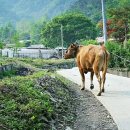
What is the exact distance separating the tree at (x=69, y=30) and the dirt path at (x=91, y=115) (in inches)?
2717

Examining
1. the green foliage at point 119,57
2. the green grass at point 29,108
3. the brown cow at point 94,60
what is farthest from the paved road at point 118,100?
the green foliage at point 119,57

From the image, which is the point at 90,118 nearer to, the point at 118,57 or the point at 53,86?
the point at 53,86

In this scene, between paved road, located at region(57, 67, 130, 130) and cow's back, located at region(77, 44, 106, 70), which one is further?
cow's back, located at region(77, 44, 106, 70)

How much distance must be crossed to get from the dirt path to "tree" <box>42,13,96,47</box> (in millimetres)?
69024

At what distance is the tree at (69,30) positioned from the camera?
83387 millimetres

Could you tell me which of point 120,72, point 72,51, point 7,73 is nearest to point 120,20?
point 120,72

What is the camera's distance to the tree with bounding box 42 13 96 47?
83387mm

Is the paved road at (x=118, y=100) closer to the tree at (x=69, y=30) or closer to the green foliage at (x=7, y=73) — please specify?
the green foliage at (x=7, y=73)

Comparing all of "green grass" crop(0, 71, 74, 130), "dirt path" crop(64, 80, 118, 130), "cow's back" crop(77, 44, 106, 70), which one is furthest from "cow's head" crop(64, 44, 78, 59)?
"green grass" crop(0, 71, 74, 130)

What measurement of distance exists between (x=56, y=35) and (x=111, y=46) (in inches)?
2281

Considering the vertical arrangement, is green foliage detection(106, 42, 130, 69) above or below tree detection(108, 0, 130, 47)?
below

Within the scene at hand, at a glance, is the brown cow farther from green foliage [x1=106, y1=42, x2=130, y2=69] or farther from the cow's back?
green foliage [x1=106, y1=42, x2=130, y2=69]

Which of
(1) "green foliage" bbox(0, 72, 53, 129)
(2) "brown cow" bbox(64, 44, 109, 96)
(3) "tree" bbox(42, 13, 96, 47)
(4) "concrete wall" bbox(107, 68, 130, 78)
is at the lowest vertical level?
(4) "concrete wall" bbox(107, 68, 130, 78)

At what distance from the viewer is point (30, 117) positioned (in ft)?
30.1
